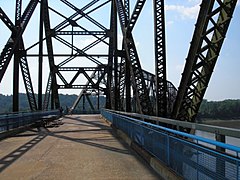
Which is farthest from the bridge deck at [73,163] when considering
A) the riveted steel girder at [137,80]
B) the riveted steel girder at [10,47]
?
the riveted steel girder at [10,47]

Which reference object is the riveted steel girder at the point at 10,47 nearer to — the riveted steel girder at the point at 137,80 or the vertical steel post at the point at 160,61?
the riveted steel girder at the point at 137,80

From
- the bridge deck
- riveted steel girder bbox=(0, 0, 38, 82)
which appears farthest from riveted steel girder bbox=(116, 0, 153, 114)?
riveted steel girder bbox=(0, 0, 38, 82)

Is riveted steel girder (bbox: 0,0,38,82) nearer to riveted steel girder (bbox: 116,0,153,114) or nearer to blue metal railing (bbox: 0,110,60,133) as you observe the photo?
blue metal railing (bbox: 0,110,60,133)

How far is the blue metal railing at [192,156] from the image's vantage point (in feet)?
14.8

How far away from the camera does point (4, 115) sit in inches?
696

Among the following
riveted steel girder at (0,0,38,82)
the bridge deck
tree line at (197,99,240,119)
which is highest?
riveted steel girder at (0,0,38,82)

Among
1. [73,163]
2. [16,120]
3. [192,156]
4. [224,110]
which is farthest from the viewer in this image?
[16,120]

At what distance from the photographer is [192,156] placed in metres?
5.92

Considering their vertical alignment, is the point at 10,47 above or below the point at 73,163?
above

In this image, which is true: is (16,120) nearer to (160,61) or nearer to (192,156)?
(160,61)

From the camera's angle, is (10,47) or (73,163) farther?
(10,47)

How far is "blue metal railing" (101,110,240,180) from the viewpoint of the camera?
14.8ft

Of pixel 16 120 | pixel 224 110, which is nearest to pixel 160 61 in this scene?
pixel 224 110

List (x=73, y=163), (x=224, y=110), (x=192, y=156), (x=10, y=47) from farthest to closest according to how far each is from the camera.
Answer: (x=10, y=47), (x=224, y=110), (x=73, y=163), (x=192, y=156)
